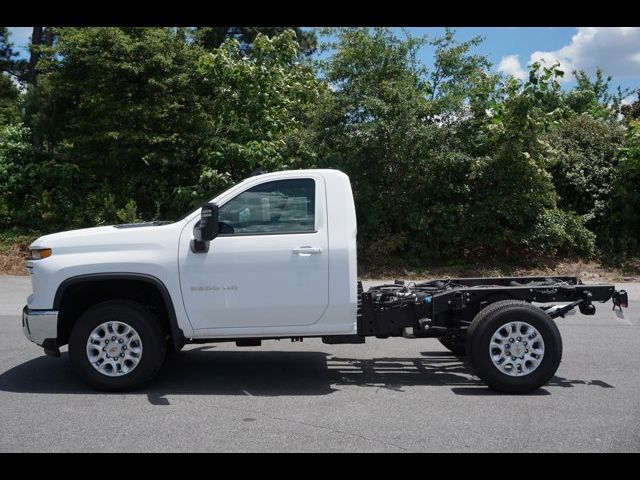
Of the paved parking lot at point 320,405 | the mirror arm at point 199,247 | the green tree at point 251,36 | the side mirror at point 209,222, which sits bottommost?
the paved parking lot at point 320,405

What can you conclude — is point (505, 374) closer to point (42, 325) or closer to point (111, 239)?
point (111, 239)

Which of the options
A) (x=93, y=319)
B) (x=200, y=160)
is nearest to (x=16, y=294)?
(x=200, y=160)

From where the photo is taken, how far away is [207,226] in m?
6.09

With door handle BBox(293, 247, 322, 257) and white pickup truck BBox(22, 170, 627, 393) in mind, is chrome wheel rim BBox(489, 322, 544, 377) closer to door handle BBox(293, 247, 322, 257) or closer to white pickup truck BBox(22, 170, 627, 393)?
white pickup truck BBox(22, 170, 627, 393)

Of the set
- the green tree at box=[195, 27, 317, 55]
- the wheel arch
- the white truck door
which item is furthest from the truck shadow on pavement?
the green tree at box=[195, 27, 317, 55]

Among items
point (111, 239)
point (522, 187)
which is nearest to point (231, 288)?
point (111, 239)

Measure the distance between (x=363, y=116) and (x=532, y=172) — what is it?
155 inches

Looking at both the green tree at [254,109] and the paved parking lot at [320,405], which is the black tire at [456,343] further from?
the green tree at [254,109]

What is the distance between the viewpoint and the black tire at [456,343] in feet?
22.7

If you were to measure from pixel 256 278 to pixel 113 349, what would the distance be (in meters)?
1.46

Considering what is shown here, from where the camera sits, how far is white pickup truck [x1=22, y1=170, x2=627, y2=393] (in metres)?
6.20

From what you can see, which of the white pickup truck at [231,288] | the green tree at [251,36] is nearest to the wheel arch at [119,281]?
the white pickup truck at [231,288]

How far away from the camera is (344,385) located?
21.9ft
